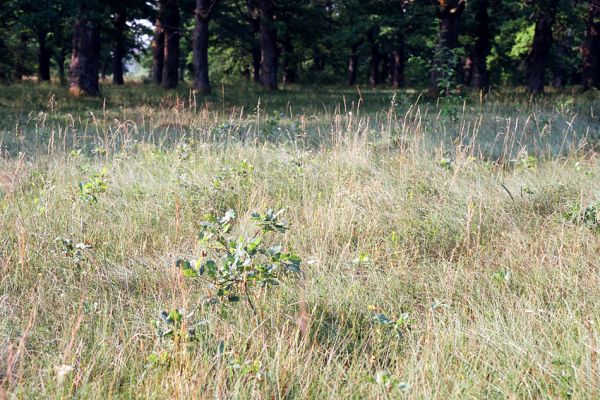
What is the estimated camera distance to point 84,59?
14.7m

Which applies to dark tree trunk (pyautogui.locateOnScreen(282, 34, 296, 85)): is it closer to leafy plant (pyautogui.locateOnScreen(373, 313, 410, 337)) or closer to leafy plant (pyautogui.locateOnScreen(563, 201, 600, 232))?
leafy plant (pyautogui.locateOnScreen(563, 201, 600, 232))

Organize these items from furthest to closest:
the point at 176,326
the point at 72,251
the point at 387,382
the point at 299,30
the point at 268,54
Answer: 1. the point at 299,30
2. the point at 268,54
3. the point at 72,251
4. the point at 176,326
5. the point at 387,382

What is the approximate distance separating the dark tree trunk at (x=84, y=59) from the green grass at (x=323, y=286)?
9.71 meters

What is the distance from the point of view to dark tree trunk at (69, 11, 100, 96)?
47.5 ft

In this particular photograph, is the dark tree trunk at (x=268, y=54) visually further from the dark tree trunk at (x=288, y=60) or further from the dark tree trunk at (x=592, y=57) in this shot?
the dark tree trunk at (x=592, y=57)

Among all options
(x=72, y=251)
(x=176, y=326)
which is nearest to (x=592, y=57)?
(x=72, y=251)

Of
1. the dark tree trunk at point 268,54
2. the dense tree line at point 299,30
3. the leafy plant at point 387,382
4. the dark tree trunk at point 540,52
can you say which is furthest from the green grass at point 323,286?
the dark tree trunk at point 268,54

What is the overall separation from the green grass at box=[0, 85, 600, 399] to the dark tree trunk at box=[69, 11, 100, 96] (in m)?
9.71

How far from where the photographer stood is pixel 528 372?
90.9 inches

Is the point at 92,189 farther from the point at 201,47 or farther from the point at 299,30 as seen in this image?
the point at 299,30

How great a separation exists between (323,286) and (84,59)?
44.1ft

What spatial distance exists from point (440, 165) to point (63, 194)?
334 cm

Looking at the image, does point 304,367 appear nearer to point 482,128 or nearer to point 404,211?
point 404,211

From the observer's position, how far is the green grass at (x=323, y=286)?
7.64 feet
